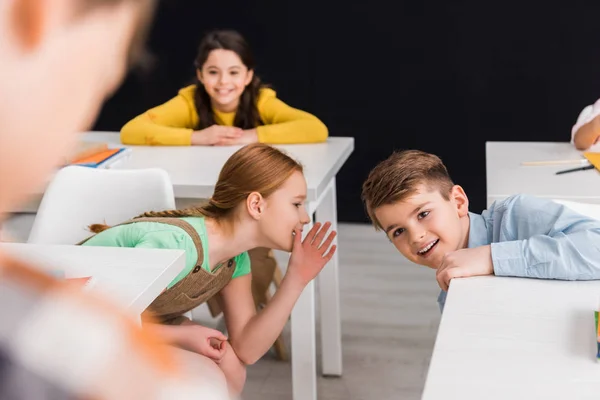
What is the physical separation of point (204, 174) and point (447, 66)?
1.76 meters

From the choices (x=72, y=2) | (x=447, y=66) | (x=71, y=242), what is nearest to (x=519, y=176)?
(x=71, y=242)

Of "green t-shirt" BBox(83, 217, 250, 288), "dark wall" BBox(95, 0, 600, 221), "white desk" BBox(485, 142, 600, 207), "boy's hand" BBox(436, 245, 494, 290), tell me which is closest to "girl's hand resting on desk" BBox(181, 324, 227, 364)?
"green t-shirt" BBox(83, 217, 250, 288)

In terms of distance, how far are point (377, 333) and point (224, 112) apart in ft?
2.78

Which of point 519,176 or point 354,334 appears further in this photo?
point 354,334

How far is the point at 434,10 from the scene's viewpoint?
135 inches

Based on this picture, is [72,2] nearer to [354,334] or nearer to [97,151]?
[97,151]

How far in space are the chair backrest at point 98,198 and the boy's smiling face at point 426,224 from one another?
545 mm

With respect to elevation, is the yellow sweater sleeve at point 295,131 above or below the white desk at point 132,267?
below

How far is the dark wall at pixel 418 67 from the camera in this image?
11.1ft

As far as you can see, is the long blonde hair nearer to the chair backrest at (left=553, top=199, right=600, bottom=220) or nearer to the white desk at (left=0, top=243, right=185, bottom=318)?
the white desk at (left=0, top=243, right=185, bottom=318)

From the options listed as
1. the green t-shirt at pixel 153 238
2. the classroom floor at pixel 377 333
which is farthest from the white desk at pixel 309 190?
the green t-shirt at pixel 153 238

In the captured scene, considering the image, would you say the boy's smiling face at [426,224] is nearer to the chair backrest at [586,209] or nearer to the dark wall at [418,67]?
the chair backrest at [586,209]

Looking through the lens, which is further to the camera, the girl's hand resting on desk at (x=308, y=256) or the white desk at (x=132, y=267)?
the girl's hand resting on desk at (x=308, y=256)

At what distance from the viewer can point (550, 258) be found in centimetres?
121
